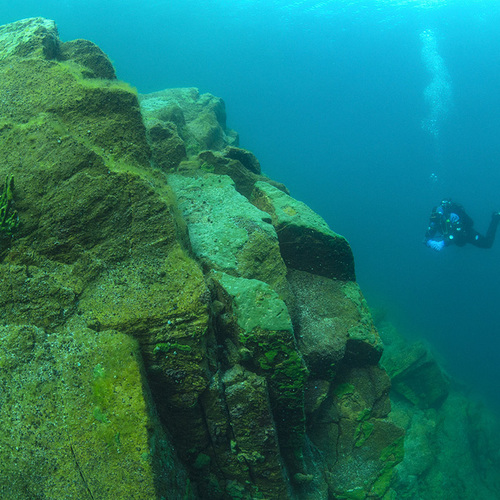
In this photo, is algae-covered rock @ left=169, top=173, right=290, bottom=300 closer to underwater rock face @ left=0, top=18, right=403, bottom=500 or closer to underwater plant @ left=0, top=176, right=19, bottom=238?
underwater rock face @ left=0, top=18, right=403, bottom=500

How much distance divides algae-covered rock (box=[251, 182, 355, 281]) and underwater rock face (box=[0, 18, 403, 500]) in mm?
461

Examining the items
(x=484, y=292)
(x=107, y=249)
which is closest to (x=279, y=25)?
(x=484, y=292)

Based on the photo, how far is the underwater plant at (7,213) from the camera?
3305 mm

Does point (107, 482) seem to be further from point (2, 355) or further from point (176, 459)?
point (2, 355)

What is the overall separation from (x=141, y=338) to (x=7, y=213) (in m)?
1.95

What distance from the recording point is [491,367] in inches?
1550

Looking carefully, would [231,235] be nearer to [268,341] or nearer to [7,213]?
[268,341]

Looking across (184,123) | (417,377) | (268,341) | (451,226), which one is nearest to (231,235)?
(268,341)

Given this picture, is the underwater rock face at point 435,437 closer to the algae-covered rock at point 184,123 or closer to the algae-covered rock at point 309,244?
the algae-covered rock at point 309,244

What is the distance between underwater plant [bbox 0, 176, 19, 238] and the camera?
3305mm

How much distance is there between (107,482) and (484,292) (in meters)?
94.5

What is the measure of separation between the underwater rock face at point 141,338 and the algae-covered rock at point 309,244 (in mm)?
461

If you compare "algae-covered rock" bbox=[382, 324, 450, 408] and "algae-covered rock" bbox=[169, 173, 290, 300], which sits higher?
"algae-covered rock" bbox=[169, 173, 290, 300]

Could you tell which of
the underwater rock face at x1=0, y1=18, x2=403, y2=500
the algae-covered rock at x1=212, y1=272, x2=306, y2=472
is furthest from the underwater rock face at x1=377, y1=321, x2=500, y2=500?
the algae-covered rock at x1=212, y1=272, x2=306, y2=472
